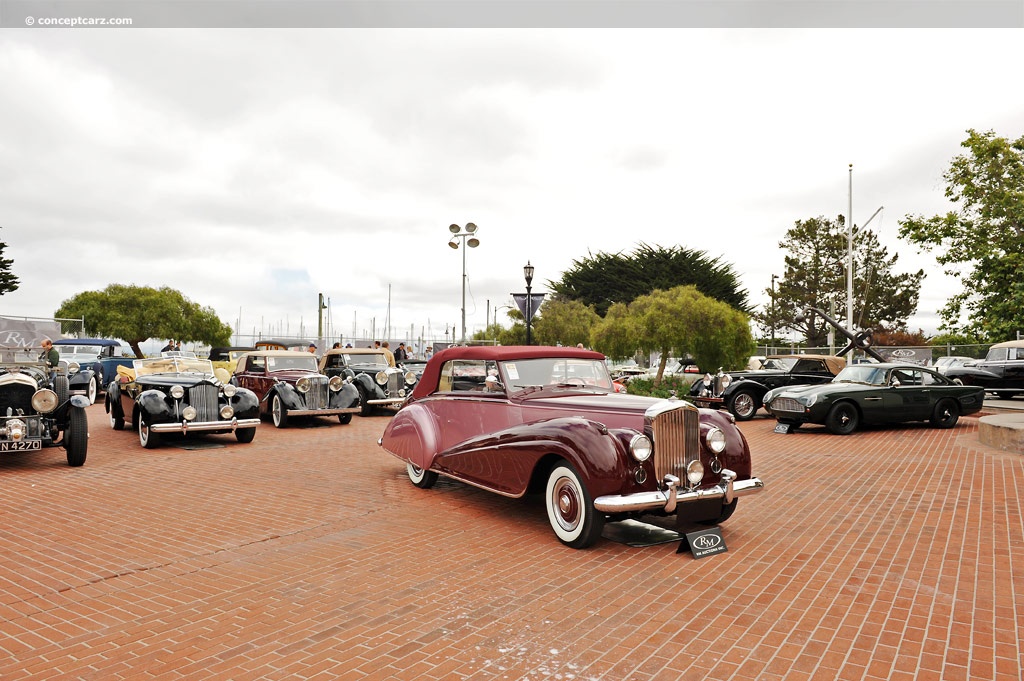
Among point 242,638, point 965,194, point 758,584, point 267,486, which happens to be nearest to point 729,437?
point 758,584

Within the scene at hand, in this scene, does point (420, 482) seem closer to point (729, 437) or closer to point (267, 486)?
point (267, 486)

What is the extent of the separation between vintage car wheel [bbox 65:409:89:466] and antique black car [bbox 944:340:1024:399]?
67.5 feet

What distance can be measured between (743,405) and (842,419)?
133 inches

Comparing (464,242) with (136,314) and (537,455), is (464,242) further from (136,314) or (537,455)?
(136,314)

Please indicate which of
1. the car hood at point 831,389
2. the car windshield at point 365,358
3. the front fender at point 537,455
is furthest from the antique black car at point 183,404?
the car hood at point 831,389

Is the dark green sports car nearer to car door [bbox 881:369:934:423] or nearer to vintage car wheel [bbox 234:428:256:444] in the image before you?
car door [bbox 881:369:934:423]

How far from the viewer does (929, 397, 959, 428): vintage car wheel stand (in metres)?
12.8

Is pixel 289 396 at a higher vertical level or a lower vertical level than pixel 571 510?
higher

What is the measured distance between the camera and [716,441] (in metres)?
5.21

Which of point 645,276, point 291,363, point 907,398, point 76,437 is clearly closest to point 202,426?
point 76,437

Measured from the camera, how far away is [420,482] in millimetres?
7176

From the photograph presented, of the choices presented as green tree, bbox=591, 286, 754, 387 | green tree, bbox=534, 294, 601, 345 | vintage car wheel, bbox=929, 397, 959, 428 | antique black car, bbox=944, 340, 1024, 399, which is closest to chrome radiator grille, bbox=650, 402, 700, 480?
vintage car wheel, bbox=929, 397, 959, 428

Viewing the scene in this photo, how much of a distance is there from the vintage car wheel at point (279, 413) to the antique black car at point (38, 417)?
179 inches

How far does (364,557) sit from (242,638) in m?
1.37
